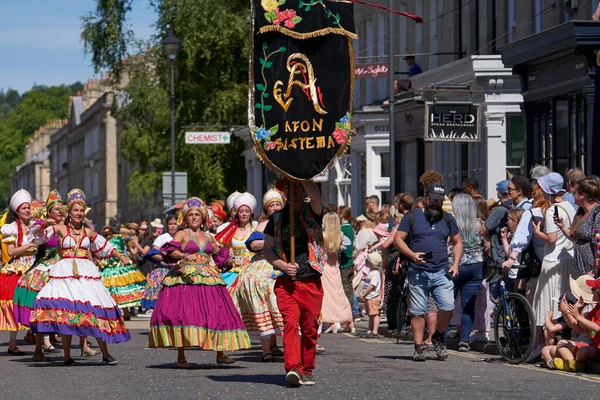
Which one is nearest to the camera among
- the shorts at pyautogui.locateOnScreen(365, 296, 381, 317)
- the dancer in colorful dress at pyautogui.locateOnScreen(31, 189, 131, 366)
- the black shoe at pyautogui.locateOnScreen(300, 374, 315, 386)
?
the black shoe at pyautogui.locateOnScreen(300, 374, 315, 386)

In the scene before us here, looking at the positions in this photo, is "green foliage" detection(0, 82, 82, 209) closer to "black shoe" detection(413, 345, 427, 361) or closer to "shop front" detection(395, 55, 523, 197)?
"shop front" detection(395, 55, 523, 197)

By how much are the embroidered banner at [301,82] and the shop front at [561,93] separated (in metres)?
10.8

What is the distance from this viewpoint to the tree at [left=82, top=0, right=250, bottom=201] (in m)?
48.0

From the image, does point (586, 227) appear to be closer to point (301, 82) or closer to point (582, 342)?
point (582, 342)

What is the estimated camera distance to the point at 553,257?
16.1m

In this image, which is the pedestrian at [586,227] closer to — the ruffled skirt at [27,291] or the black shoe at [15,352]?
the ruffled skirt at [27,291]

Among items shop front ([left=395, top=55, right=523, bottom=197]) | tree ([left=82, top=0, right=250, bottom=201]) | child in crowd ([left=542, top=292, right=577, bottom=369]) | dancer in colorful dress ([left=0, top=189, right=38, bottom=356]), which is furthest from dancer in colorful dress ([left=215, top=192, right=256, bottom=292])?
tree ([left=82, top=0, right=250, bottom=201])

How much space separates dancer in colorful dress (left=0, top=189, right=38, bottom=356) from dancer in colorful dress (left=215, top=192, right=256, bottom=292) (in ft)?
7.24

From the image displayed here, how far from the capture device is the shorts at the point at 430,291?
16609 mm

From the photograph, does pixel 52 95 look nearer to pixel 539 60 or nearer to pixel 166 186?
pixel 166 186

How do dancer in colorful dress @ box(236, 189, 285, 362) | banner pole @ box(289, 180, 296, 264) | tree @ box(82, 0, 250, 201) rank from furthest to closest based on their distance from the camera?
tree @ box(82, 0, 250, 201) < dancer in colorful dress @ box(236, 189, 285, 362) < banner pole @ box(289, 180, 296, 264)

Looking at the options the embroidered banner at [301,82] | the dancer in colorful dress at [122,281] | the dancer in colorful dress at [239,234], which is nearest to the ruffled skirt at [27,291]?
the dancer in colorful dress at [239,234]

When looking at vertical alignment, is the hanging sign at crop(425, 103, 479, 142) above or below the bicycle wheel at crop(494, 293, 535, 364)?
above

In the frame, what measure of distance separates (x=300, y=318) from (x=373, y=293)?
9200 mm
